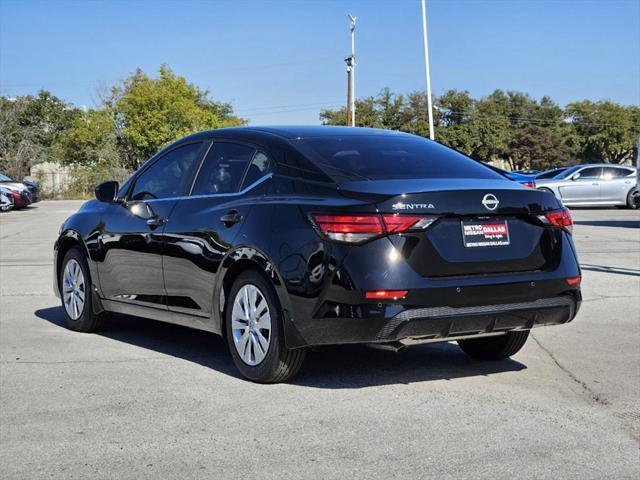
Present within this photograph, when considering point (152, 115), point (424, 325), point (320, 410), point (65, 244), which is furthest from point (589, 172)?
point (152, 115)

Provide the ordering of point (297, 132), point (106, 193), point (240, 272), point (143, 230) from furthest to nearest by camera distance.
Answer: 1. point (106, 193)
2. point (143, 230)
3. point (297, 132)
4. point (240, 272)

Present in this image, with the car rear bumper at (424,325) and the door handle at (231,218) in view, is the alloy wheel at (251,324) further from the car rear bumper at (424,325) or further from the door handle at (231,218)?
the door handle at (231,218)

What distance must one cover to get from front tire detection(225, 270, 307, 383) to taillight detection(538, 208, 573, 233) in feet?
5.68

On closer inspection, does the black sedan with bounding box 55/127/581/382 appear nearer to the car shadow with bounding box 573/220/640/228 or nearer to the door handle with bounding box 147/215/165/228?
the door handle with bounding box 147/215/165/228

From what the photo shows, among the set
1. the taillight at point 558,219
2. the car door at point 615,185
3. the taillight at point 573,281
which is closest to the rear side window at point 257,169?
the taillight at point 558,219

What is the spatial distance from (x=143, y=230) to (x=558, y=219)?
311cm

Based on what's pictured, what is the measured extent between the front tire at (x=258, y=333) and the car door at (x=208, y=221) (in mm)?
280

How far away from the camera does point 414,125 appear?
8012cm

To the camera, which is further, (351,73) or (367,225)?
(351,73)

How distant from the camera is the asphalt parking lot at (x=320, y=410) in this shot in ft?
14.1

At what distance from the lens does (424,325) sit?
526 cm

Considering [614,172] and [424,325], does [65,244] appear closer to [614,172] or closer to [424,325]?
[424,325]

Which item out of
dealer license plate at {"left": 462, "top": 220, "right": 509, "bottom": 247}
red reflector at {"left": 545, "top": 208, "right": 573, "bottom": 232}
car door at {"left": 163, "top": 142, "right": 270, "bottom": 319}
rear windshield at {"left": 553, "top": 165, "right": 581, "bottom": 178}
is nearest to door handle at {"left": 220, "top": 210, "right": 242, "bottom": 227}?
car door at {"left": 163, "top": 142, "right": 270, "bottom": 319}

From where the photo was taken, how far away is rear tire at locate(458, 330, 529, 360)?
649 centimetres
